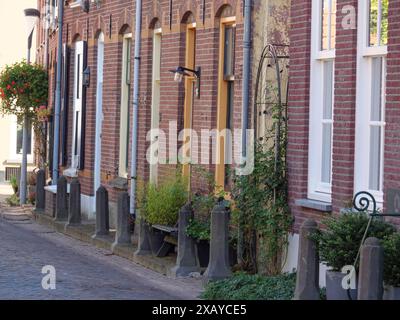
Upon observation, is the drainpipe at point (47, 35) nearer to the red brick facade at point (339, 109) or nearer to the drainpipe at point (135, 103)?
the drainpipe at point (135, 103)

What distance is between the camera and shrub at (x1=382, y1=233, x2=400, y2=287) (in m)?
9.49

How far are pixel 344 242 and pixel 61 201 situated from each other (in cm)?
1102

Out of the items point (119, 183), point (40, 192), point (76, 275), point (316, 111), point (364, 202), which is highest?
point (316, 111)

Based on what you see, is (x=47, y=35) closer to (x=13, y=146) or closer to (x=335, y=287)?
(x=13, y=146)

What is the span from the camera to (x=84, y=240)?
1814cm

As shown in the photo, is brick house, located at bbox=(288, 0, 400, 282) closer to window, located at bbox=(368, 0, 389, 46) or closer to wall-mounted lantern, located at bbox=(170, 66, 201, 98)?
window, located at bbox=(368, 0, 389, 46)

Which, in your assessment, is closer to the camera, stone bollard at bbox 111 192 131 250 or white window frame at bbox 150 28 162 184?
stone bollard at bbox 111 192 131 250

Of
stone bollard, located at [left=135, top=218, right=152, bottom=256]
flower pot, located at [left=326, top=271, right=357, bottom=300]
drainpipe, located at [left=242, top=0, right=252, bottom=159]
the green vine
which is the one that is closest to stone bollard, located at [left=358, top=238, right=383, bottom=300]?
flower pot, located at [left=326, top=271, right=357, bottom=300]

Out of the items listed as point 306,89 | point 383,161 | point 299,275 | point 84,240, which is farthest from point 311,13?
point 84,240

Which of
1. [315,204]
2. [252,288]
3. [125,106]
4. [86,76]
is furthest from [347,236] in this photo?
[86,76]

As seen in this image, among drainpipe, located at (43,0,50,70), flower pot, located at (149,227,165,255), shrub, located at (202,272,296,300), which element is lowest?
shrub, located at (202,272,296,300)

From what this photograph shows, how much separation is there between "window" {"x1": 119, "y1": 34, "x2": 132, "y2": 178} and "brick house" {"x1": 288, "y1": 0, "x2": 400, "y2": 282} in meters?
6.81

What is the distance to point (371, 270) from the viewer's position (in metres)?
9.14

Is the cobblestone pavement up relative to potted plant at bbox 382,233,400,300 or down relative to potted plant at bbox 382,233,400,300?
down
